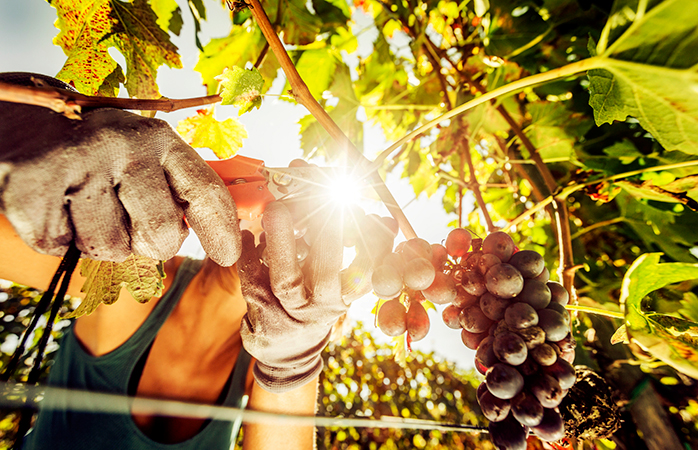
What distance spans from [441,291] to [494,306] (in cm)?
14

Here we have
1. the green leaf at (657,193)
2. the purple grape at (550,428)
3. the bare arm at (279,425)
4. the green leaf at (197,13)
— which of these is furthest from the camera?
the bare arm at (279,425)

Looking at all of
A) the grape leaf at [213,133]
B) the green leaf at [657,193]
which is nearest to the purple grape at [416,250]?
the grape leaf at [213,133]

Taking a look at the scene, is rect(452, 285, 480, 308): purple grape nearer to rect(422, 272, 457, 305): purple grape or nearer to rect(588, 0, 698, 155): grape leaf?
rect(422, 272, 457, 305): purple grape

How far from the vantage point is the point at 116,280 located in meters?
0.92

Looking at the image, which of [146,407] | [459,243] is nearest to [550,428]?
[459,243]

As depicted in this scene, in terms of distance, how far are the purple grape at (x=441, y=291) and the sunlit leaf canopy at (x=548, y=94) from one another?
1.85 feet

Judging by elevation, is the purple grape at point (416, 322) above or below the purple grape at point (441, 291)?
below

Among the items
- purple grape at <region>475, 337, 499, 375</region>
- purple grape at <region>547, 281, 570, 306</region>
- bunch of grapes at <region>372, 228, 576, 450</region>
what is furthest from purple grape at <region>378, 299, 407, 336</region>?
purple grape at <region>547, 281, 570, 306</region>

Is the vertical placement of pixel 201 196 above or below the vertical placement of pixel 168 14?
below

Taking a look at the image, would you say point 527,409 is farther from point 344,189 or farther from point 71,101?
point 71,101

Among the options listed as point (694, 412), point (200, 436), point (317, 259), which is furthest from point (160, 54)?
point (694, 412)

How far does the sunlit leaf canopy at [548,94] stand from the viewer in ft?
2.40

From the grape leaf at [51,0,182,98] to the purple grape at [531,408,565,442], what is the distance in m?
1.49

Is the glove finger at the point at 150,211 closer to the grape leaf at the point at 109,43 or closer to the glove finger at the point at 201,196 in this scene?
the glove finger at the point at 201,196
